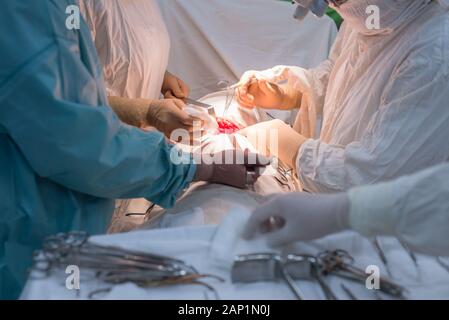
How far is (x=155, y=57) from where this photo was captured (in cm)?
259

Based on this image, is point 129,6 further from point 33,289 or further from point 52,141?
point 33,289

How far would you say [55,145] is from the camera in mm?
1416

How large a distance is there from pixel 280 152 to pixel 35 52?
116cm

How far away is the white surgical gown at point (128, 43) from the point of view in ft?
7.54

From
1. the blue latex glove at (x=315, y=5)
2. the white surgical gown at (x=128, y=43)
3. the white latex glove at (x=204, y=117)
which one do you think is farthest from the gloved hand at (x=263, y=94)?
→ the blue latex glove at (x=315, y=5)

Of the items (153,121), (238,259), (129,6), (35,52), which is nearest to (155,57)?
(129,6)

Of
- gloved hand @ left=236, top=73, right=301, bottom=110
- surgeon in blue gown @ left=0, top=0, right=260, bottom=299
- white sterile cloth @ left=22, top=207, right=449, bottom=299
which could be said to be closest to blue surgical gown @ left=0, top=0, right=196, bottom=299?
surgeon in blue gown @ left=0, top=0, right=260, bottom=299

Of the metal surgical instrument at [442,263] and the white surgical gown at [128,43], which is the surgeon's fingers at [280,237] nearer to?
the metal surgical instrument at [442,263]

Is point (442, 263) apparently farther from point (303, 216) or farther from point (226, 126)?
point (226, 126)

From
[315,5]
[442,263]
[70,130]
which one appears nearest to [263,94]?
[315,5]

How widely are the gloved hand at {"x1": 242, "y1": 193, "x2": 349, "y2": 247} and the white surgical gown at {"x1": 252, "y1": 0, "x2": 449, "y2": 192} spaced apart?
30.1 inches

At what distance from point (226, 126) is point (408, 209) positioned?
1.48 meters

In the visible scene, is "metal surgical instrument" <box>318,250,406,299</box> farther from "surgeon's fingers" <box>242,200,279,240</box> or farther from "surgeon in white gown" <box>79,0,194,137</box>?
"surgeon in white gown" <box>79,0,194,137</box>
